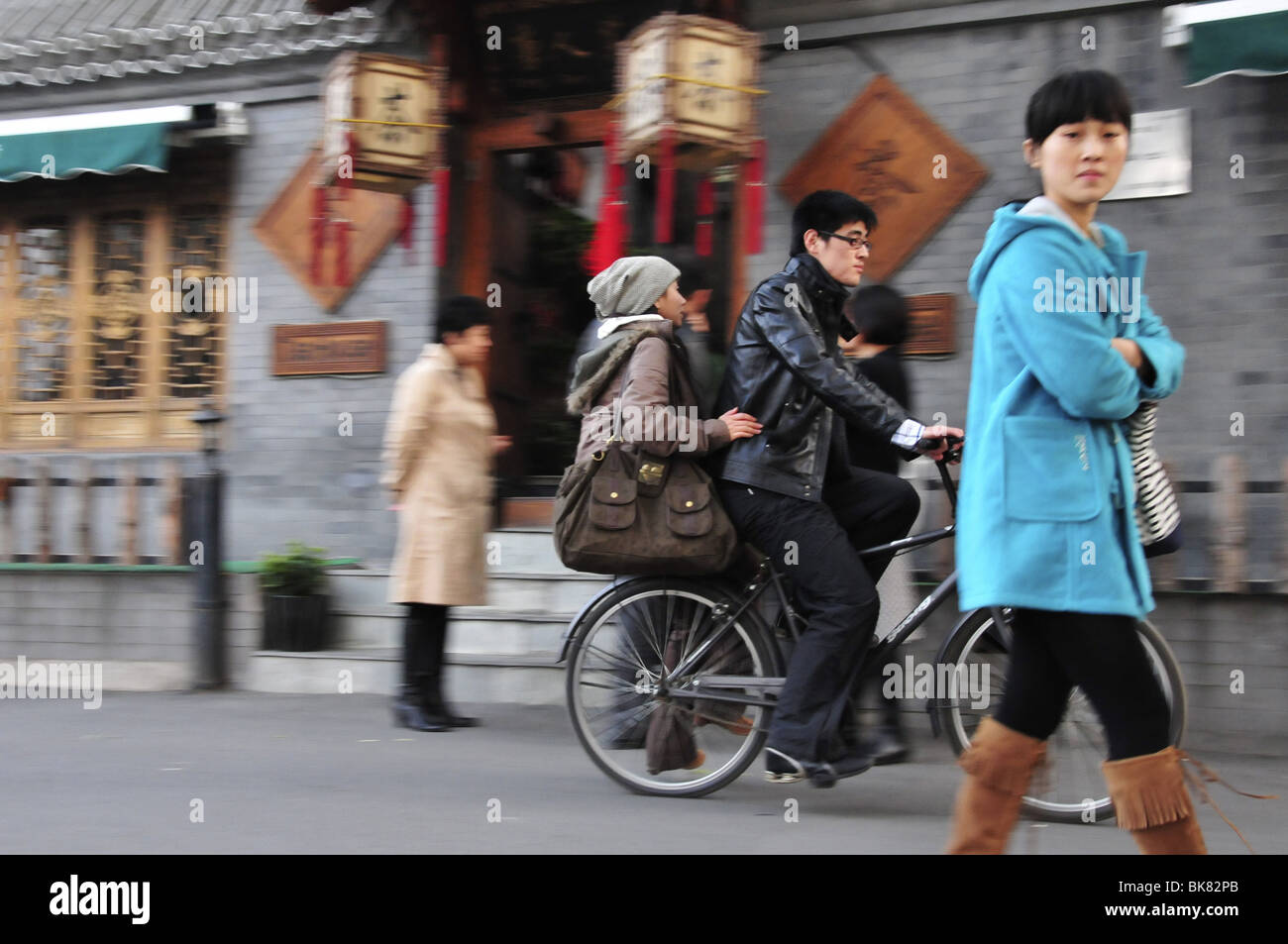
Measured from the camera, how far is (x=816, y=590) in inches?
165

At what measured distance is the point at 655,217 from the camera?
800 centimetres

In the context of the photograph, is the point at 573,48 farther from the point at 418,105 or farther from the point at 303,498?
the point at 303,498

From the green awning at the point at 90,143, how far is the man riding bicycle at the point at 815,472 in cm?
571

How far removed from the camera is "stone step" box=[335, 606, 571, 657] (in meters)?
Answer: 6.76

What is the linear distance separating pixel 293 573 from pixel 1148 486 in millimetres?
5357

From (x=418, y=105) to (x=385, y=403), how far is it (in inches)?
74.9

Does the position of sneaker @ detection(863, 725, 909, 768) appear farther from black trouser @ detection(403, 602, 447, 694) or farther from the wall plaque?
the wall plaque

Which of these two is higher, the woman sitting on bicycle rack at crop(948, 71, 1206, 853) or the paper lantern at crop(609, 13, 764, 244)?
the paper lantern at crop(609, 13, 764, 244)

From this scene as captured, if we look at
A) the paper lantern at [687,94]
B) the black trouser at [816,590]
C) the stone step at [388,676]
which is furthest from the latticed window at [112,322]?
the black trouser at [816,590]

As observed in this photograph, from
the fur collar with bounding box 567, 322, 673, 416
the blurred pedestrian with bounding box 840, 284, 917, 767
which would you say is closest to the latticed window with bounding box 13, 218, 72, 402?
the fur collar with bounding box 567, 322, 673, 416

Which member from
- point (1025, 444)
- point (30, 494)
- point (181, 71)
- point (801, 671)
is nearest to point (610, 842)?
point (801, 671)

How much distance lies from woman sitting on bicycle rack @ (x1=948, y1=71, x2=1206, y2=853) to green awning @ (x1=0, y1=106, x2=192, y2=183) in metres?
7.16

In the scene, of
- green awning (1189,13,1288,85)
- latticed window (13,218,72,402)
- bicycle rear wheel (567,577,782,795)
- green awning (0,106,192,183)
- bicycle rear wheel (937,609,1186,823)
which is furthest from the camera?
latticed window (13,218,72,402)

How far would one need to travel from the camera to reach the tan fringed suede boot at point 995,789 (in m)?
2.79
